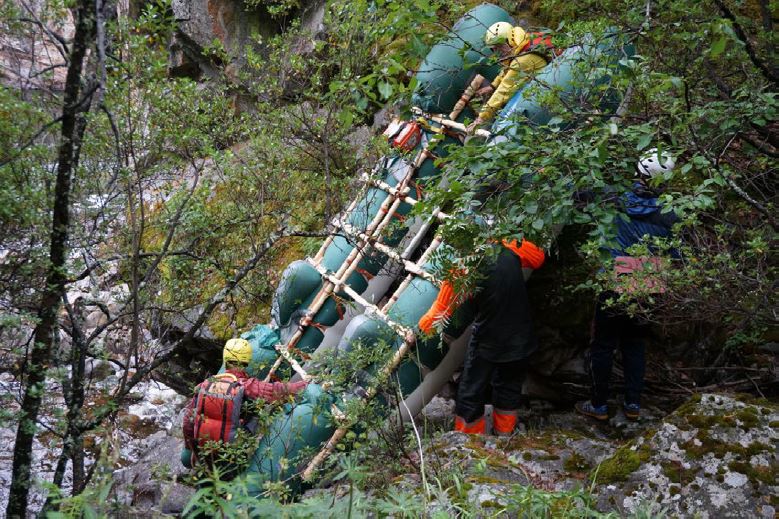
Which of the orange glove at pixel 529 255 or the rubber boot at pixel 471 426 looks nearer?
the orange glove at pixel 529 255

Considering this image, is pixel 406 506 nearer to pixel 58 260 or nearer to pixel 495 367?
pixel 58 260

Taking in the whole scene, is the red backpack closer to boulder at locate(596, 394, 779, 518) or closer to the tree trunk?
the tree trunk

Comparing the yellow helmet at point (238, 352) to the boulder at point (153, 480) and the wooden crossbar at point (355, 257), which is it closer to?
the wooden crossbar at point (355, 257)

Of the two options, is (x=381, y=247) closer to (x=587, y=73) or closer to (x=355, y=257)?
(x=355, y=257)

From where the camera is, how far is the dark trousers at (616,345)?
4703mm

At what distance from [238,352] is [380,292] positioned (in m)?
1.44

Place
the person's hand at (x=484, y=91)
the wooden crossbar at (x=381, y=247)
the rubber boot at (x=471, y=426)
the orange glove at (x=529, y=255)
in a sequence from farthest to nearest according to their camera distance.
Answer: the person's hand at (x=484, y=91)
the wooden crossbar at (x=381, y=247)
the rubber boot at (x=471, y=426)
the orange glove at (x=529, y=255)

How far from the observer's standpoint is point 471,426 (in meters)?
4.91

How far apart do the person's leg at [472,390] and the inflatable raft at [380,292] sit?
176 millimetres

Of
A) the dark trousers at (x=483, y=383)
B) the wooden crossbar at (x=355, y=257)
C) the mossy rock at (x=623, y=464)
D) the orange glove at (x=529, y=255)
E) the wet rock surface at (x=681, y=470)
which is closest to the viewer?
the wet rock surface at (x=681, y=470)

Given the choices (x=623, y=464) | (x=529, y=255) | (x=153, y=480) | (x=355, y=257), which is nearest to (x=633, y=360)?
(x=529, y=255)

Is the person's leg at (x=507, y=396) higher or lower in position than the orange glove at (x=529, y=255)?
lower

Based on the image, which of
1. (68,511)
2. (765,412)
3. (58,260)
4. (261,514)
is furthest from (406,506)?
(765,412)

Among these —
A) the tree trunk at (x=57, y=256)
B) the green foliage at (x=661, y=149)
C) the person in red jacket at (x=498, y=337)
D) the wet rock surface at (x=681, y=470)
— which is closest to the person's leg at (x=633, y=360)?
the person in red jacket at (x=498, y=337)
